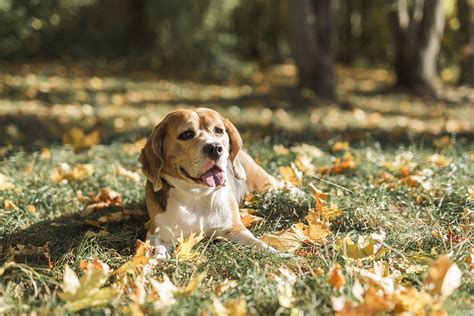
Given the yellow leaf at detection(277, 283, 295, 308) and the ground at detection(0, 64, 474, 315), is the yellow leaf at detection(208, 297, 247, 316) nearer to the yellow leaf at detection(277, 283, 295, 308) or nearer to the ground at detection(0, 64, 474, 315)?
the ground at detection(0, 64, 474, 315)

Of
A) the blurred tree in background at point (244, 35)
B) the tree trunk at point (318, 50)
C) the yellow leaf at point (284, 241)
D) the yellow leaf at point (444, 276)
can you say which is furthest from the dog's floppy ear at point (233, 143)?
the tree trunk at point (318, 50)

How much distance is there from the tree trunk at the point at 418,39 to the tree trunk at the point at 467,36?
1.81 ft

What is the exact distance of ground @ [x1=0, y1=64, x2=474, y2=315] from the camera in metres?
2.71

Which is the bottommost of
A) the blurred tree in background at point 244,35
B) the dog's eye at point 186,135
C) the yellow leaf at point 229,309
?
the blurred tree in background at point 244,35

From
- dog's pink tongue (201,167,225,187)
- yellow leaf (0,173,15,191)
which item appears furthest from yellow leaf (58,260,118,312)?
yellow leaf (0,173,15,191)

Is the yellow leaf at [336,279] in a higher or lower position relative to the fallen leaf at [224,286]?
higher

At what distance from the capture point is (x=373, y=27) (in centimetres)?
2059

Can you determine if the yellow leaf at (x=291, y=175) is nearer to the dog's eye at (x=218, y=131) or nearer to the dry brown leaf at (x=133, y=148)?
the dog's eye at (x=218, y=131)

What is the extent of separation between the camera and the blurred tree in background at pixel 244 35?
11.2 metres

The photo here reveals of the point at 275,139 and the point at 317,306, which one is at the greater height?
the point at 317,306

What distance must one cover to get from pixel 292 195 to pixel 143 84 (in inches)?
345

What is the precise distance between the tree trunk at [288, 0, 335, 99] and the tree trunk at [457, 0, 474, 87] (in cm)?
311

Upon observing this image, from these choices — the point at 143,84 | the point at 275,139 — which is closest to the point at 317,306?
the point at 275,139

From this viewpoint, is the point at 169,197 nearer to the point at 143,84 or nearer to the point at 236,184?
the point at 236,184
